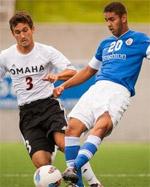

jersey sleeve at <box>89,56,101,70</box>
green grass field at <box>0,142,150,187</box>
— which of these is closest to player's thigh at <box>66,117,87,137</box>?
jersey sleeve at <box>89,56,101,70</box>

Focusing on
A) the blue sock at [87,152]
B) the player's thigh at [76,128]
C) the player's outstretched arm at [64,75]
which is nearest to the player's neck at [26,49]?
the player's outstretched arm at [64,75]

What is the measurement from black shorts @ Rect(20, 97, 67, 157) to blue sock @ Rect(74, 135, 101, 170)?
60 centimetres

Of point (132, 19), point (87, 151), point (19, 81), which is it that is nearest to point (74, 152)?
point (87, 151)

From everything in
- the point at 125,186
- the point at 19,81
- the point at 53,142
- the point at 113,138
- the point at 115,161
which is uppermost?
the point at 19,81

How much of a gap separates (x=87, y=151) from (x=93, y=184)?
0.74m

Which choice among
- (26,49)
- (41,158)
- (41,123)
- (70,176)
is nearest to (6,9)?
(26,49)

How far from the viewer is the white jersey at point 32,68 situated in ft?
29.2

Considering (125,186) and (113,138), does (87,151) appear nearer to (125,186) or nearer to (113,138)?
(125,186)

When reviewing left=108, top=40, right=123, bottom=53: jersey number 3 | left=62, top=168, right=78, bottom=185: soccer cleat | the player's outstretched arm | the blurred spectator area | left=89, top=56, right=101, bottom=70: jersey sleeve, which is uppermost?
left=108, top=40, right=123, bottom=53: jersey number 3

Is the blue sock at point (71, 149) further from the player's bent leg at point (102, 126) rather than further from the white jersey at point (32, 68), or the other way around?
the white jersey at point (32, 68)

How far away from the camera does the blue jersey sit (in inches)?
335

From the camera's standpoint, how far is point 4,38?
19469 millimetres

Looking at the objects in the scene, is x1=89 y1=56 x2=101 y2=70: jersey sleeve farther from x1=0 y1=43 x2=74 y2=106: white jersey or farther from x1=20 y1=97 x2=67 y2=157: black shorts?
x1=20 y1=97 x2=67 y2=157: black shorts

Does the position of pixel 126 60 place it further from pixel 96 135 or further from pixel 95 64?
pixel 96 135
